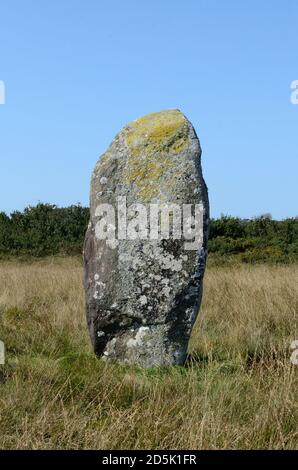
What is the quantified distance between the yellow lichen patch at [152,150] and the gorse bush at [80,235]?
1458cm

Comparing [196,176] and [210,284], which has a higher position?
[196,176]

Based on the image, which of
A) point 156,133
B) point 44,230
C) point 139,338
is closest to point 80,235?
point 44,230

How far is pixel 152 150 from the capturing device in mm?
6766

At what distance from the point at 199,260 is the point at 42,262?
15.0 m

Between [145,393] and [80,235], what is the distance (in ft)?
63.6

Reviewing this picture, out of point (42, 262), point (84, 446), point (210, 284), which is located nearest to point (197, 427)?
point (84, 446)

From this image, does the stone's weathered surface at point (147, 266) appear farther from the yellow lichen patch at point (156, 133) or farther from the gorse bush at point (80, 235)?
the gorse bush at point (80, 235)

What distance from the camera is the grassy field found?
438 cm

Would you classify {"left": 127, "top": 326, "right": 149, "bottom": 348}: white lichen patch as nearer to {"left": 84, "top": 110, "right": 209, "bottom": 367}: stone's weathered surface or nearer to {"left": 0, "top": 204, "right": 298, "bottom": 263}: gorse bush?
{"left": 84, "top": 110, "right": 209, "bottom": 367}: stone's weathered surface

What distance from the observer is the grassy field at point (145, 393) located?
438 centimetres

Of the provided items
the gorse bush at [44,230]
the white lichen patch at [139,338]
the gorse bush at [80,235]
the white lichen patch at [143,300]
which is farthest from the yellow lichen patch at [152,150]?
the gorse bush at [44,230]

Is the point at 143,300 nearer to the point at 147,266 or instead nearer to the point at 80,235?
the point at 147,266
